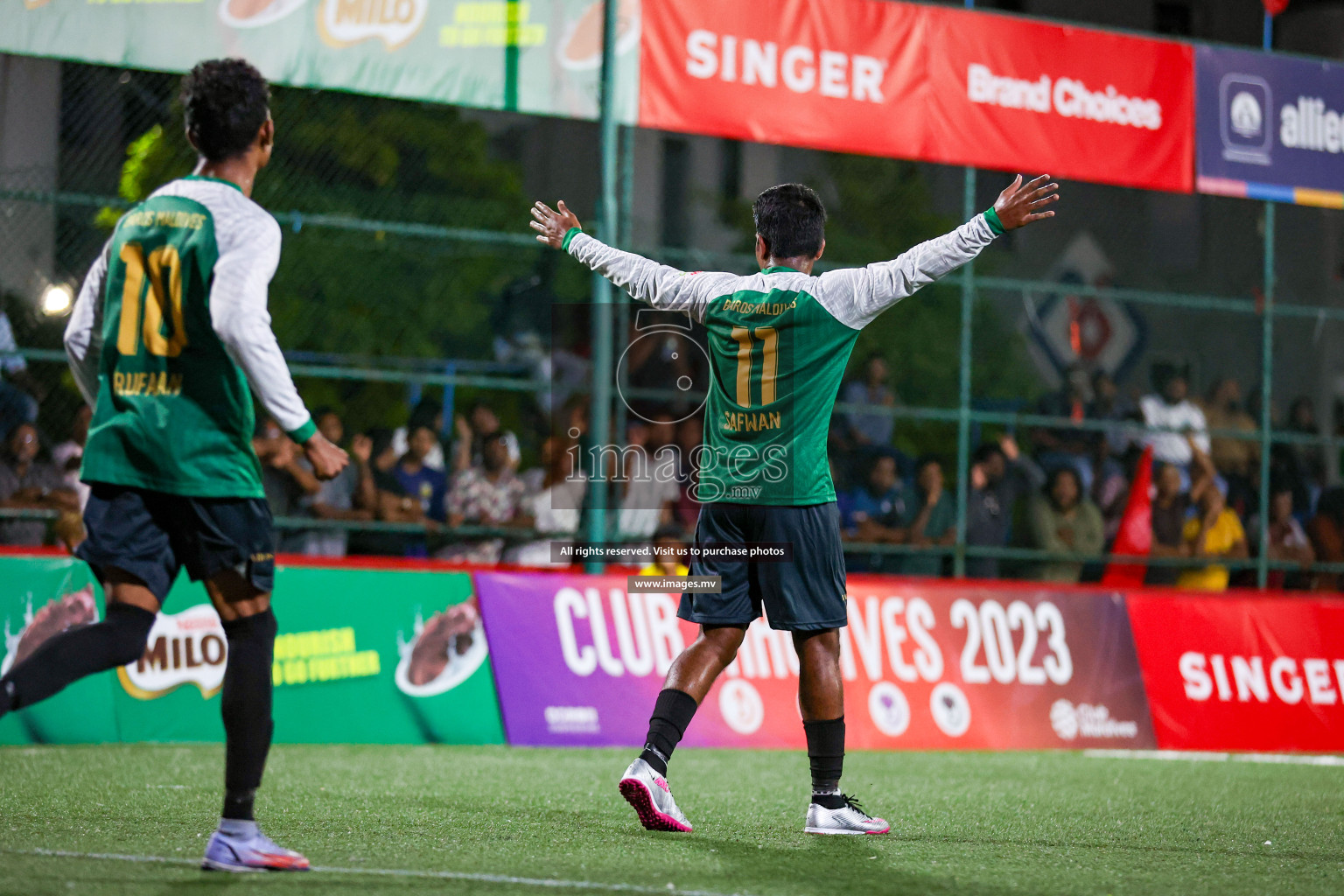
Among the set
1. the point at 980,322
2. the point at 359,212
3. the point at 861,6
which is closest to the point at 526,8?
the point at 861,6

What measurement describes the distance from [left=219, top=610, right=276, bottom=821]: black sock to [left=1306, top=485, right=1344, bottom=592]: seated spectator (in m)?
10.9

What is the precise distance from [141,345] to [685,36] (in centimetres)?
728

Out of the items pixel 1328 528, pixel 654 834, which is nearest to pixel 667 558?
pixel 654 834

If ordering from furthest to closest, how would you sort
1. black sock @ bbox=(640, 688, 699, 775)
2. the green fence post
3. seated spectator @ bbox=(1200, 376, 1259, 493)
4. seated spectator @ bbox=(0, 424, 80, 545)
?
seated spectator @ bbox=(1200, 376, 1259, 493) → the green fence post → seated spectator @ bbox=(0, 424, 80, 545) → black sock @ bbox=(640, 688, 699, 775)

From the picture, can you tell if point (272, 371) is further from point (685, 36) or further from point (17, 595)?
point (685, 36)

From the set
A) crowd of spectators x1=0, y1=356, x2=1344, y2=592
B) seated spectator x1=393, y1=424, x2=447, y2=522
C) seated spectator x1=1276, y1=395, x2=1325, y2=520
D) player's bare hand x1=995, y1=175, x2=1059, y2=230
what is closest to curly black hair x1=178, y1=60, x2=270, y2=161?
player's bare hand x1=995, y1=175, x2=1059, y2=230

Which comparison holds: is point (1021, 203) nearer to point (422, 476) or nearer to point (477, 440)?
point (422, 476)

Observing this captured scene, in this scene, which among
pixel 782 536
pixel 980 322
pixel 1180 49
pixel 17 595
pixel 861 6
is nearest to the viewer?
pixel 782 536

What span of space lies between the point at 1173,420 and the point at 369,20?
751cm

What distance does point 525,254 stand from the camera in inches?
789

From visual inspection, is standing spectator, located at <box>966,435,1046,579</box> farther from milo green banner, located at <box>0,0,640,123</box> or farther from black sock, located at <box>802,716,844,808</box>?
black sock, located at <box>802,716,844,808</box>

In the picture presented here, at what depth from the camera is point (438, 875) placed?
13.7 ft

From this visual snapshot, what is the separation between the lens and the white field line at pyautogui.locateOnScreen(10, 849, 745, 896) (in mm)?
4016

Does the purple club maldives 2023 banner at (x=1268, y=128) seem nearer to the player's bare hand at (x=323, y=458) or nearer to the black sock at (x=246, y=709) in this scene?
the player's bare hand at (x=323, y=458)
